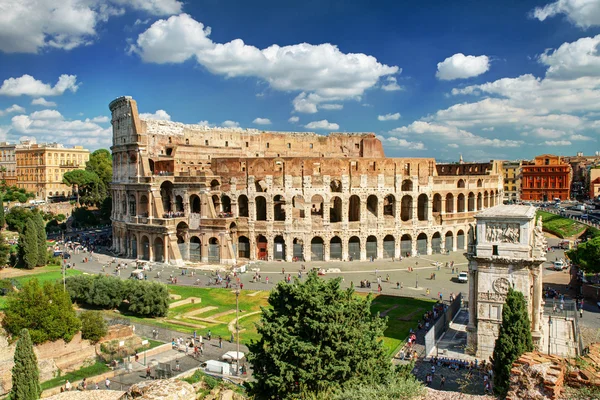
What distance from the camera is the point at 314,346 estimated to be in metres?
16.8

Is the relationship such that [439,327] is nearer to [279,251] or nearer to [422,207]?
[279,251]

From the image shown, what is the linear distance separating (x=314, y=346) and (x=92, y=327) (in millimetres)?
18226

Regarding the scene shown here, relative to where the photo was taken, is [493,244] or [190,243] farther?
[190,243]

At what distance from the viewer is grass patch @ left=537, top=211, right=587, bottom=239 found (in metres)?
65.6

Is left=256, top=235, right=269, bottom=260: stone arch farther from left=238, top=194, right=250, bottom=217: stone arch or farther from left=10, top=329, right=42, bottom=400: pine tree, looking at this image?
left=10, top=329, right=42, bottom=400: pine tree

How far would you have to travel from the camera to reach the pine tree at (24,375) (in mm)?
21031

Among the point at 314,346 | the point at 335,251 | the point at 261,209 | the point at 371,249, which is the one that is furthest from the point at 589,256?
the point at 261,209

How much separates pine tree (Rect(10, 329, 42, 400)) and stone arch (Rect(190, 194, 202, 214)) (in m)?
35.2

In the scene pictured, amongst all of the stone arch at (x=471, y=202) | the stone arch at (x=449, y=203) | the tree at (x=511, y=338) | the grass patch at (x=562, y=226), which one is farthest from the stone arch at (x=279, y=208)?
the tree at (x=511, y=338)

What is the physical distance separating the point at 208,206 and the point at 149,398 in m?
42.8

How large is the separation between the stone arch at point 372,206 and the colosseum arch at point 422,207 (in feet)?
19.3

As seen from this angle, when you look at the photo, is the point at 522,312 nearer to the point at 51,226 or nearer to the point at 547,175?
the point at 51,226

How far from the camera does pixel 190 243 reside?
54062mm

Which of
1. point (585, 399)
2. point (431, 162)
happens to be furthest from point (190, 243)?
point (585, 399)
